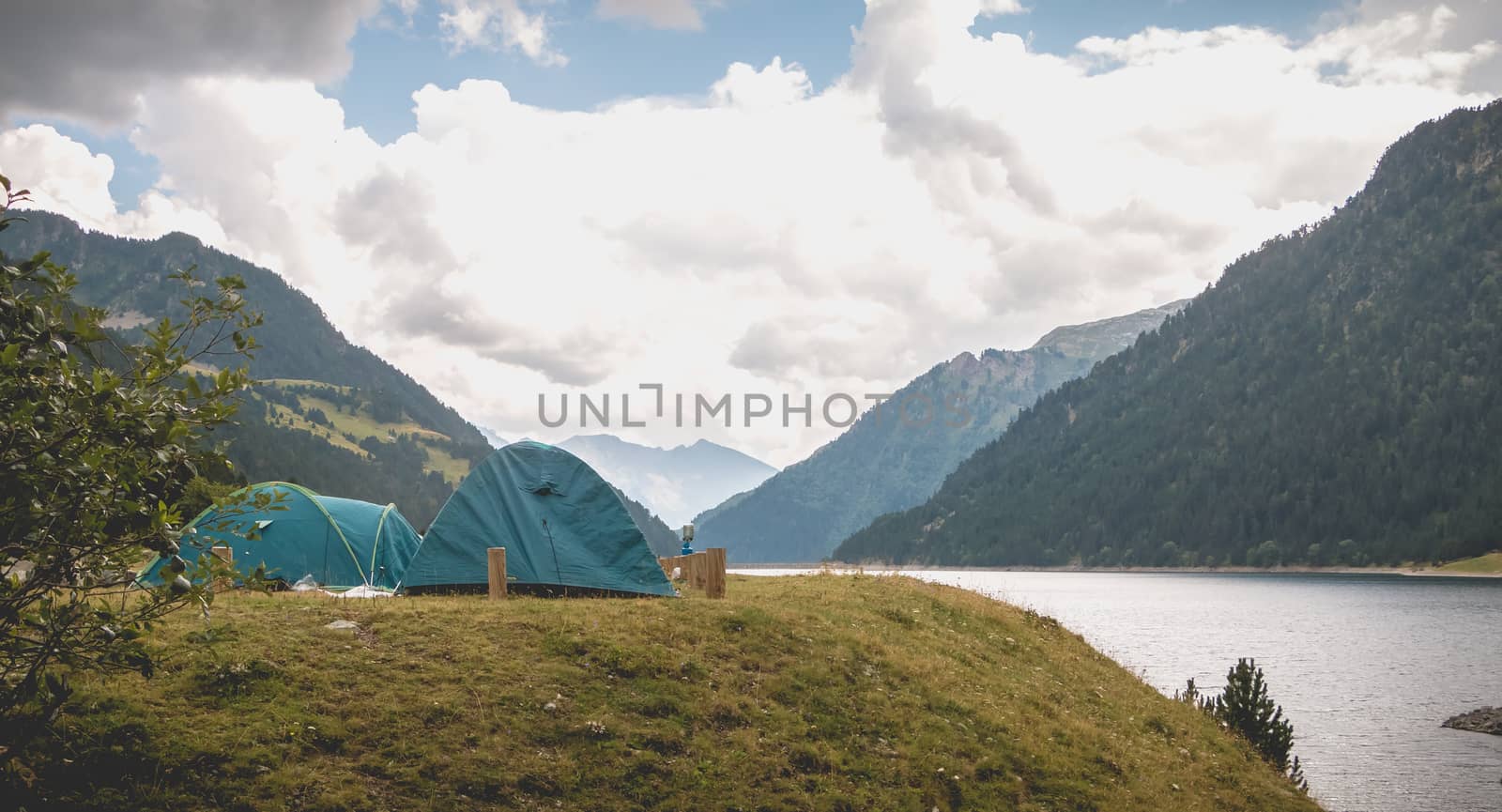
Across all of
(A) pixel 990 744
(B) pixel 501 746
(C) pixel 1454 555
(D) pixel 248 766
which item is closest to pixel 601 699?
(B) pixel 501 746

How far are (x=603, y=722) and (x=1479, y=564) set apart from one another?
745 feet

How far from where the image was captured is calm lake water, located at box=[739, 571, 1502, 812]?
3500 cm

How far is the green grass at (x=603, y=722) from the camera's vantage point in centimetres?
1427

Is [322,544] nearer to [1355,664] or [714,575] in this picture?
[714,575]

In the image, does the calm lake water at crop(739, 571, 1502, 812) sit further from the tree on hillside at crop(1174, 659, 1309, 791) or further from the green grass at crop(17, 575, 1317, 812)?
Result: the green grass at crop(17, 575, 1317, 812)

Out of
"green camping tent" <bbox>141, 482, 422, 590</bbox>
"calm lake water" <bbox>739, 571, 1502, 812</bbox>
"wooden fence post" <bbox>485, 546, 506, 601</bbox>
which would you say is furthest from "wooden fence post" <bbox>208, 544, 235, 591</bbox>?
"calm lake water" <bbox>739, 571, 1502, 812</bbox>

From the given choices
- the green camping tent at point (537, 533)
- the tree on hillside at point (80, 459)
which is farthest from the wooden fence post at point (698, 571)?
the tree on hillside at point (80, 459)

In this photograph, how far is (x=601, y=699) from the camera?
17.9m

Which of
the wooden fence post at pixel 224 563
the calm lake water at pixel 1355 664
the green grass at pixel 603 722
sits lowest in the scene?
the calm lake water at pixel 1355 664

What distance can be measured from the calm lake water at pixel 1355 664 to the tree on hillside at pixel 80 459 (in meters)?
32.8

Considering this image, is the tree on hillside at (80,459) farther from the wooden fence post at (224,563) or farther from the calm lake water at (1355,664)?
the calm lake water at (1355,664)

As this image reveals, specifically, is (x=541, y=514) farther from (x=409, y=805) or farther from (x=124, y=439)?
(x=124, y=439)

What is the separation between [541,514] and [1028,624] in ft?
53.4

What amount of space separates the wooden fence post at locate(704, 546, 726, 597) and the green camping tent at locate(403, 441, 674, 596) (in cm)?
106
